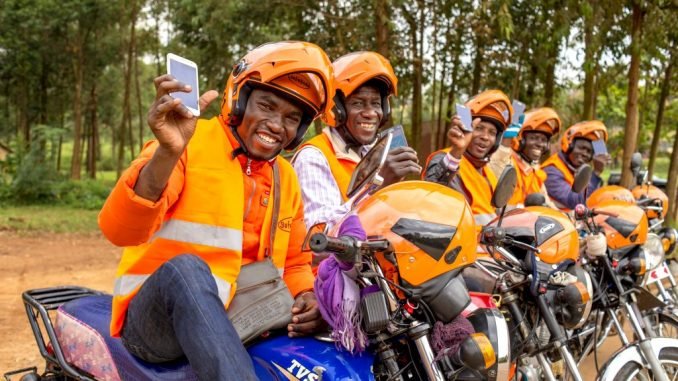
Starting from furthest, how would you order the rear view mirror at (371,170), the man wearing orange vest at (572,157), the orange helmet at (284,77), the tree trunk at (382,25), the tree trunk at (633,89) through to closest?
the tree trunk at (382,25) < the tree trunk at (633,89) < the man wearing orange vest at (572,157) < the orange helmet at (284,77) < the rear view mirror at (371,170)

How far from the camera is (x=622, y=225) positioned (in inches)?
181

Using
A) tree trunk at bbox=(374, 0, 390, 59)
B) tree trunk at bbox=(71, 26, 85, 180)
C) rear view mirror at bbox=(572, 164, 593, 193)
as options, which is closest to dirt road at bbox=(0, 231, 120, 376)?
rear view mirror at bbox=(572, 164, 593, 193)

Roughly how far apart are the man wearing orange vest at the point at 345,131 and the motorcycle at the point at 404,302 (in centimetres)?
108

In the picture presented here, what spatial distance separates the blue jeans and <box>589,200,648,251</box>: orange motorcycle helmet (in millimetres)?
3249

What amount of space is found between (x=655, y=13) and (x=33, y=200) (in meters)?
15.2

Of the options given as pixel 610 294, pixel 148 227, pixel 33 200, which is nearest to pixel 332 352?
pixel 148 227

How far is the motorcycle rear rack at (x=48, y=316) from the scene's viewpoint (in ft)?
9.24

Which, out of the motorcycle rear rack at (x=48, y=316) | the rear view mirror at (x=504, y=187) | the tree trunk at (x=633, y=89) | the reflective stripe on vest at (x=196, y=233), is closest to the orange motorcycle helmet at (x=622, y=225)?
the rear view mirror at (x=504, y=187)

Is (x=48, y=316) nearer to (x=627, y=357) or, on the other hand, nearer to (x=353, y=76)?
(x=353, y=76)

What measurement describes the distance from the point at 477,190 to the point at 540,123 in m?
1.85

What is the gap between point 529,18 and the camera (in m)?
11.4

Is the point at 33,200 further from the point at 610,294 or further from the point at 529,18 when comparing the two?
the point at 610,294

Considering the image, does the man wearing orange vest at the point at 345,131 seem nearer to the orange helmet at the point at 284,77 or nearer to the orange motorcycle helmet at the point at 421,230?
the orange helmet at the point at 284,77

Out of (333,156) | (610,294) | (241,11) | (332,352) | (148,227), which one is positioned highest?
(241,11)
